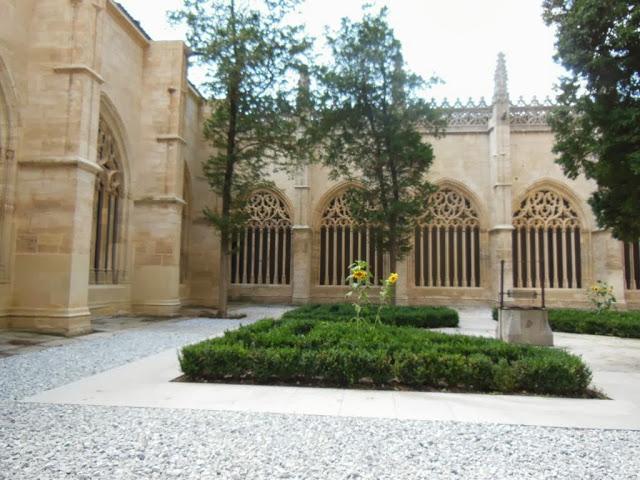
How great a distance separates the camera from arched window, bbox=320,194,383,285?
19906mm

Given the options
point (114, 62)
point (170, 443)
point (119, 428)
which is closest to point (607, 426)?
point (170, 443)

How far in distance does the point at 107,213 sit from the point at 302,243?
25.8ft

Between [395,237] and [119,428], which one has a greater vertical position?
[395,237]

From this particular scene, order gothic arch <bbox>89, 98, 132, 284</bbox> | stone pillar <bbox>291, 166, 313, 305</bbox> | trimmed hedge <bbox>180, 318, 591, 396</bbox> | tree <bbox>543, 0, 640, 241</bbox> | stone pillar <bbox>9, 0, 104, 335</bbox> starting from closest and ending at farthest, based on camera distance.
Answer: trimmed hedge <bbox>180, 318, 591, 396</bbox>
tree <bbox>543, 0, 640, 241</bbox>
stone pillar <bbox>9, 0, 104, 335</bbox>
gothic arch <bbox>89, 98, 132, 284</bbox>
stone pillar <bbox>291, 166, 313, 305</bbox>

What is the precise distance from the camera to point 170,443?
11.5 ft

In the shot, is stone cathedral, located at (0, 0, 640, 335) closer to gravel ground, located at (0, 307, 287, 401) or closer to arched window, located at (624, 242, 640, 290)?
arched window, located at (624, 242, 640, 290)

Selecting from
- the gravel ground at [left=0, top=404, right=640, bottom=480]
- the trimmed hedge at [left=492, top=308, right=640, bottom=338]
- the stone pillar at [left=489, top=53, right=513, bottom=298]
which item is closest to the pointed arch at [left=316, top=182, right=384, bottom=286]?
the stone pillar at [left=489, top=53, right=513, bottom=298]

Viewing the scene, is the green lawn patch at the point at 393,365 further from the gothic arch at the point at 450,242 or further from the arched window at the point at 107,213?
the gothic arch at the point at 450,242

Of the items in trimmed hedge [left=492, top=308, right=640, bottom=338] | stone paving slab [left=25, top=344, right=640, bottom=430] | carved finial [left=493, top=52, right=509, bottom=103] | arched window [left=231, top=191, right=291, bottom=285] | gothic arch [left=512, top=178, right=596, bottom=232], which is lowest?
stone paving slab [left=25, top=344, right=640, bottom=430]

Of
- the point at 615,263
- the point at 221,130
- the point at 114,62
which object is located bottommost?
the point at 615,263

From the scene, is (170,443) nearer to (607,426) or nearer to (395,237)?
(607,426)

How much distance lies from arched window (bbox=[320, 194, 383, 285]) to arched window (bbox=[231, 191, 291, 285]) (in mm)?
1520

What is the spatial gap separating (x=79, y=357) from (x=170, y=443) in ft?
14.7

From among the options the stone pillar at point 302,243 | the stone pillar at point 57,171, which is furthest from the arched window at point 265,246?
the stone pillar at point 57,171
